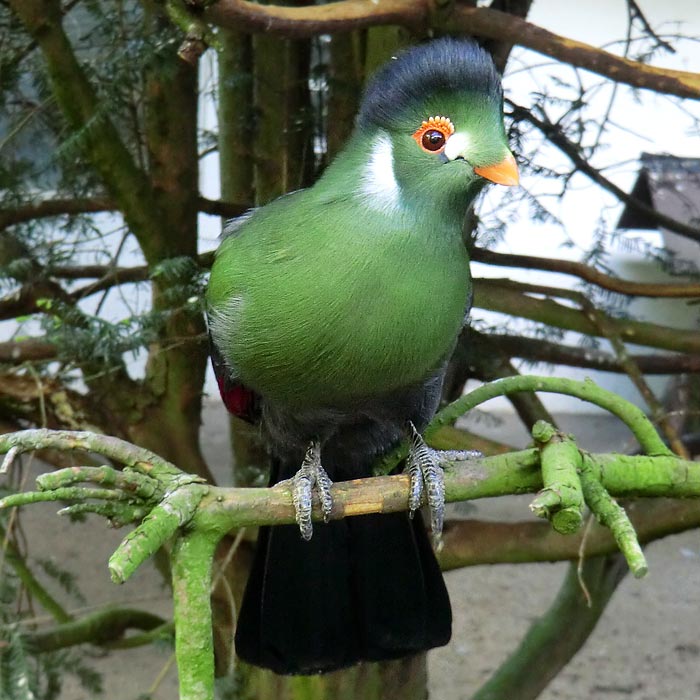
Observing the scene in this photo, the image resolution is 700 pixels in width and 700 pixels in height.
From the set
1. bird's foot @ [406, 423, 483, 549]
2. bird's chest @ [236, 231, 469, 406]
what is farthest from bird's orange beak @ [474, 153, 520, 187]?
bird's foot @ [406, 423, 483, 549]

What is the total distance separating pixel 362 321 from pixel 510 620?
2.25 m

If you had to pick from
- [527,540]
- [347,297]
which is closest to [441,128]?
[347,297]

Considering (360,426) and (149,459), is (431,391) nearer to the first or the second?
(360,426)

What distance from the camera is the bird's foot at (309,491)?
108cm

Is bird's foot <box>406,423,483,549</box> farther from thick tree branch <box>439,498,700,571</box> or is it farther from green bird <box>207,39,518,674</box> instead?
thick tree branch <box>439,498,700,571</box>

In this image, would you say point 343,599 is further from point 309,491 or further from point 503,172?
point 503,172

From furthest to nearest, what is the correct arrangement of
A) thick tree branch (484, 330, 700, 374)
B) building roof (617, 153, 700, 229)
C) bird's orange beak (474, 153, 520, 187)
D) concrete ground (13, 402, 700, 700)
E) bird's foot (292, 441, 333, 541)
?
concrete ground (13, 402, 700, 700), building roof (617, 153, 700, 229), thick tree branch (484, 330, 700, 374), bird's foot (292, 441, 333, 541), bird's orange beak (474, 153, 520, 187)

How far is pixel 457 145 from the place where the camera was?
100 centimetres

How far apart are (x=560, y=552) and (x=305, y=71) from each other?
106cm

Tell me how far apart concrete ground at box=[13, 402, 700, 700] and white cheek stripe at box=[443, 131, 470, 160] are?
1.42 meters

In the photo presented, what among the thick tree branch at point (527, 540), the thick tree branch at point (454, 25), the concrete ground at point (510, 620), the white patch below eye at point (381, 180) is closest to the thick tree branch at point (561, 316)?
the thick tree branch at point (527, 540)

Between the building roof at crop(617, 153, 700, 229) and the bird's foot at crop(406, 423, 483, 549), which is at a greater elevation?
the building roof at crop(617, 153, 700, 229)

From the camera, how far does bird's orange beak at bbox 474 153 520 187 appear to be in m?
0.96

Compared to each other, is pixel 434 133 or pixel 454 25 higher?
pixel 454 25
